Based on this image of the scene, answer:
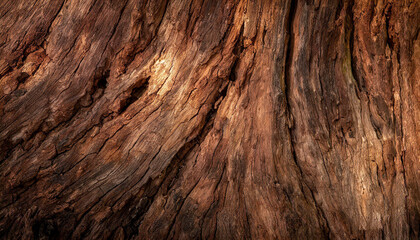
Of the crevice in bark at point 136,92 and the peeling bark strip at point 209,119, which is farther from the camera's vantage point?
the crevice in bark at point 136,92

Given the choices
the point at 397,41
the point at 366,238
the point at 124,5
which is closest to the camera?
the point at 366,238

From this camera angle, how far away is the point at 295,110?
2719 millimetres

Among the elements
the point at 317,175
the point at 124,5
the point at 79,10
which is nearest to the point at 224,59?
the point at 124,5

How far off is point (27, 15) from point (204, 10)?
202 centimetres

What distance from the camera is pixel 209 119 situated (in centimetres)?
287

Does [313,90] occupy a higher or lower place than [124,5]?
lower

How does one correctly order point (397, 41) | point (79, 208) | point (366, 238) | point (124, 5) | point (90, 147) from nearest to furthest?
point (366, 238)
point (79, 208)
point (90, 147)
point (397, 41)
point (124, 5)

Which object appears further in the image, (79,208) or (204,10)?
(204,10)

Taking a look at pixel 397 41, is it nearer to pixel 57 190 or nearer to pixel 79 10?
pixel 79 10

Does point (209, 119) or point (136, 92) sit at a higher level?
point (136, 92)

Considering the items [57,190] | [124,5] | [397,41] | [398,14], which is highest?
[124,5]

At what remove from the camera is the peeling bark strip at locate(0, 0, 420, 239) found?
2443 mm

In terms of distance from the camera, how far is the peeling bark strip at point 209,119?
2.44 m

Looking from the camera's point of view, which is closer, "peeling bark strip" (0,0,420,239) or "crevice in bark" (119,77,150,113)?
"peeling bark strip" (0,0,420,239)
